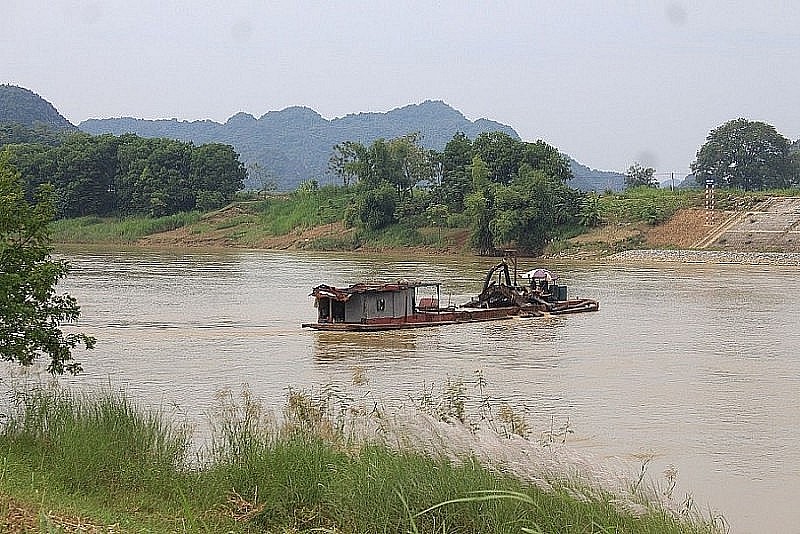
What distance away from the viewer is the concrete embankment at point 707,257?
51500 millimetres

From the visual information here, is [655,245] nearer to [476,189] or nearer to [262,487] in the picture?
[476,189]

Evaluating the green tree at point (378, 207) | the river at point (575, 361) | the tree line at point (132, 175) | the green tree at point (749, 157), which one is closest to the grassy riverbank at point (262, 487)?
the river at point (575, 361)

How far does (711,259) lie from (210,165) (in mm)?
42687

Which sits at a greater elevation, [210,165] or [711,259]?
[210,165]

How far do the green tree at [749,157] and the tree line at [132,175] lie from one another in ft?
124

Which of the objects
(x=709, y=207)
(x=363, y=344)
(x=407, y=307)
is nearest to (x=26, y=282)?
(x=363, y=344)

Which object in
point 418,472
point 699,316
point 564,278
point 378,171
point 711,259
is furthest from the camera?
point 378,171

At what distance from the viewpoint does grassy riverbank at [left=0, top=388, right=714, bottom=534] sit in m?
6.88

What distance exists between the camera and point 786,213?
5691 centimetres

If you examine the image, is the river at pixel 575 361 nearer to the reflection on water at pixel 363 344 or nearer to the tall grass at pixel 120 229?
the reflection on water at pixel 363 344

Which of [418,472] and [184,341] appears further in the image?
[184,341]

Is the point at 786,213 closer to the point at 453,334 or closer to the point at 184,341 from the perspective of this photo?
the point at 453,334

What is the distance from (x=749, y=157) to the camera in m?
81.2

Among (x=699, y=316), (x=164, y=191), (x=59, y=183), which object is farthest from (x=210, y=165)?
(x=699, y=316)
